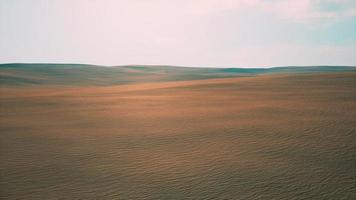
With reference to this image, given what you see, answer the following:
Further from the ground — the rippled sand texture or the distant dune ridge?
the distant dune ridge

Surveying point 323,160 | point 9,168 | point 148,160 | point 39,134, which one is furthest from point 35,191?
point 323,160

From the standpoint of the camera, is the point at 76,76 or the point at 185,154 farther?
the point at 76,76

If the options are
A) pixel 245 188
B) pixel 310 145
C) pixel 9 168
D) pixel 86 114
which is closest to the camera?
pixel 245 188

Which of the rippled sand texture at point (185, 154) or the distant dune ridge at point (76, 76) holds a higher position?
the distant dune ridge at point (76, 76)

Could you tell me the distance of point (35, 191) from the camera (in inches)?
331

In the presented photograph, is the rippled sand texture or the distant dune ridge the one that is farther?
the distant dune ridge

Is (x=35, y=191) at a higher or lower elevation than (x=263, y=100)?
lower

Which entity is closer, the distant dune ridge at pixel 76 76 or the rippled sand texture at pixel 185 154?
the rippled sand texture at pixel 185 154

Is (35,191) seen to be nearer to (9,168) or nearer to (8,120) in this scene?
(9,168)

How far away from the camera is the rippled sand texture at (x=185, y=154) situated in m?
8.36

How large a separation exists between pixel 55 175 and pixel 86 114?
32.7 ft

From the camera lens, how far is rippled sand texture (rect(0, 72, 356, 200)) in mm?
8359

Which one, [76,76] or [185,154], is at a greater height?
[76,76]

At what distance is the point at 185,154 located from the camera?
11.0 metres
